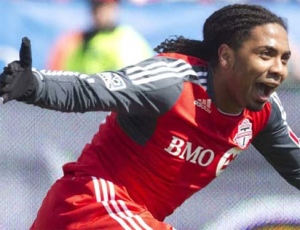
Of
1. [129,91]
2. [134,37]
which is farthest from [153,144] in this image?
[134,37]

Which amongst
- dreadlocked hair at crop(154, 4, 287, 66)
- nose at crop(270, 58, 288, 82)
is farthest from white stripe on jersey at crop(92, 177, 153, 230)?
nose at crop(270, 58, 288, 82)

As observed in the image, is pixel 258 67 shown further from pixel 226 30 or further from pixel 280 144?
pixel 280 144

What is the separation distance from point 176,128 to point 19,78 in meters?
0.69

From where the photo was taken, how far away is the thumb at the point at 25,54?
2.51m

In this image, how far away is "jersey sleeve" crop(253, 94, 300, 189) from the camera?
335 centimetres

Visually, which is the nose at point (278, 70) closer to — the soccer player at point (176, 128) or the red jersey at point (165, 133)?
the soccer player at point (176, 128)

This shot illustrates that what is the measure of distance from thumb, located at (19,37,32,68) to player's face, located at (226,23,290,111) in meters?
0.80

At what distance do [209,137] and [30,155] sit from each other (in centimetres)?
137

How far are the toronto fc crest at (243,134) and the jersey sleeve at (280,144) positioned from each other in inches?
4.3

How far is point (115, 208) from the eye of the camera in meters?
3.08

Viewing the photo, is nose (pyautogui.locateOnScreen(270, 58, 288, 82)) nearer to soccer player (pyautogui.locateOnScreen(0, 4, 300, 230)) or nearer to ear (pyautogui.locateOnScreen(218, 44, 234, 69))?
soccer player (pyautogui.locateOnScreen(0, 4, 300, 230))

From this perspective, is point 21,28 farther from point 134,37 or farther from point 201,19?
point 201,19

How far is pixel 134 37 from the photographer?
419 cm

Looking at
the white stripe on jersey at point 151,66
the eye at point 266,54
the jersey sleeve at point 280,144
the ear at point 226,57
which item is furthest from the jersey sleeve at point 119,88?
the jersey sleeve at point 280,144
